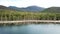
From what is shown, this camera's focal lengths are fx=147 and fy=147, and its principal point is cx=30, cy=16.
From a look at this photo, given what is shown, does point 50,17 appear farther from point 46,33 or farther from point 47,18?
point 46,33

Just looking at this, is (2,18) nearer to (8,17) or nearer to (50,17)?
(8,17)

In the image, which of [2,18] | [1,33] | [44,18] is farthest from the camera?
[44,18]

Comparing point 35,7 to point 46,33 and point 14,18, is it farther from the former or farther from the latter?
point 46,33

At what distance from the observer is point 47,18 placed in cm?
3569

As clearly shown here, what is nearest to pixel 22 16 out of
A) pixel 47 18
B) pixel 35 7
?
pixel 47 18

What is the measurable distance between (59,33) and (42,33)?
6.85 ft

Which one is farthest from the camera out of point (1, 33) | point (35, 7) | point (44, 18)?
point (35, 7)

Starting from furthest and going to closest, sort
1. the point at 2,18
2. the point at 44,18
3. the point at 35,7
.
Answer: the point at 35,7 → the point at 44,18 → the point at 2,18

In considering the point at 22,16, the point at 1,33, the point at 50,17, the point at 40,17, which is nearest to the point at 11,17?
the point at 22,16

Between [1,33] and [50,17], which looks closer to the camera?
[1,33]

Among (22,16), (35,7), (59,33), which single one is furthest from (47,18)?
(35,7)

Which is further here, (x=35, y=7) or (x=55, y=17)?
(x=35, y=7)

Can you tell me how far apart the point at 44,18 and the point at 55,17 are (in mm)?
2686

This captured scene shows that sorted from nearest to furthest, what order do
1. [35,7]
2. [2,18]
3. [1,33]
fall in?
[1,33] → [2,18] → [35,7]
